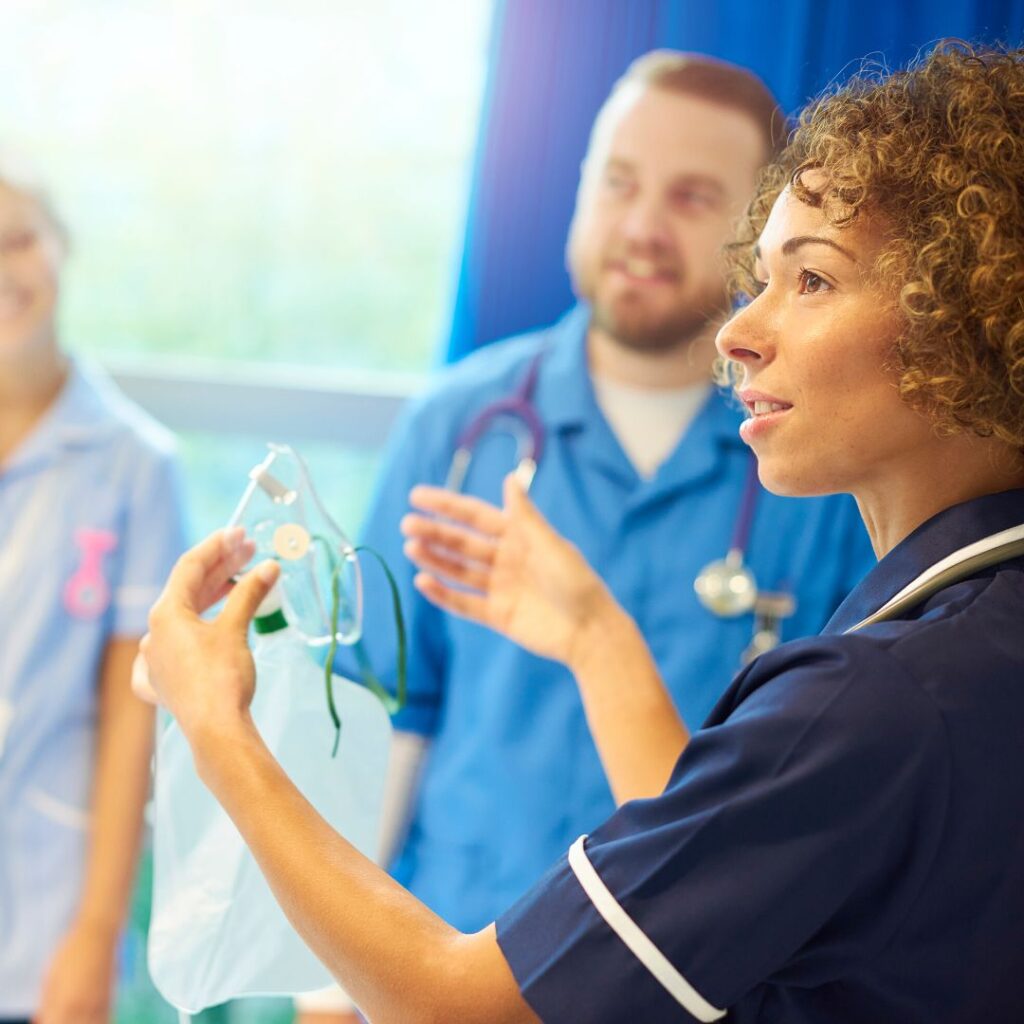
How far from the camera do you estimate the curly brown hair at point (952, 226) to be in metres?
0.82

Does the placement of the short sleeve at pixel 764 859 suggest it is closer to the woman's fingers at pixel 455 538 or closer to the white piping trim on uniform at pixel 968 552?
the white piping trim on uniform at pixel 968 552

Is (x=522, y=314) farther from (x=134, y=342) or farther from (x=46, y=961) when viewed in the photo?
(x=46, y=961)

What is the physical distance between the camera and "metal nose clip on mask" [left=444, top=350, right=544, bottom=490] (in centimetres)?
175

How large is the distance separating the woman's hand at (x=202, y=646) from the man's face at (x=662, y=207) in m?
0.87

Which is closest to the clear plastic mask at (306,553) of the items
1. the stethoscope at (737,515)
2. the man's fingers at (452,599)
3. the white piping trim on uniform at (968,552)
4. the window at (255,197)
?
the man's fingers at (452,599)

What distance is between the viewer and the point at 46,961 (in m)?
1.76

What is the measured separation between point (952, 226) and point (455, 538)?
2.10ft

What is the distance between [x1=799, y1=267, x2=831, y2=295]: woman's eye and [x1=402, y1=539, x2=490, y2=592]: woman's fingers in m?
0.53

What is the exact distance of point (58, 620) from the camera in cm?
179

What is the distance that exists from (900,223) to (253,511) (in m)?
0.59

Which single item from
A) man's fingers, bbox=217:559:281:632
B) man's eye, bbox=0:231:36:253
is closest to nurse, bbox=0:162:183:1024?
man's eye, bbox=0:231:36:253

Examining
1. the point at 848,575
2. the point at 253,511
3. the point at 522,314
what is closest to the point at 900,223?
the point at 253,511

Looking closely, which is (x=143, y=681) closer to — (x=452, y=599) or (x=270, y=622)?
(x=270, y=622)

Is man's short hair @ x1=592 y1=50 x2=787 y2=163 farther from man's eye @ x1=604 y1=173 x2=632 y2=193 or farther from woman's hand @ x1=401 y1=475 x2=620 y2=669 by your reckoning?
woman's hand @ x1=401 y1=475 x2=620 y2=669
